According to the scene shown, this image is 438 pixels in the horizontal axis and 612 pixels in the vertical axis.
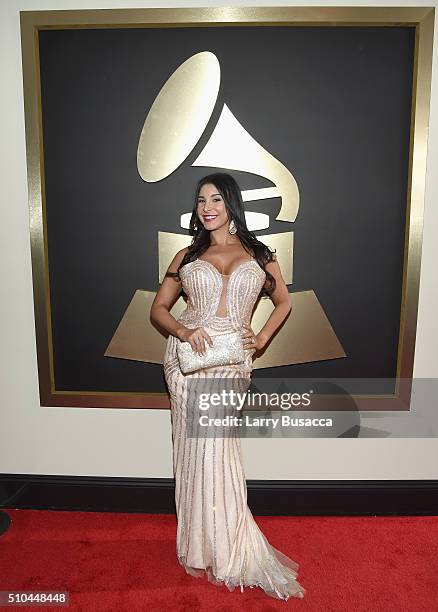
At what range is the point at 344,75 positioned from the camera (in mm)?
2510

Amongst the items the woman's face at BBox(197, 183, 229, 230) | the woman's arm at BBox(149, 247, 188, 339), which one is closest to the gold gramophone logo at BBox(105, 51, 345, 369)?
the woman's arm at BBox(149, 247, 188, 339)

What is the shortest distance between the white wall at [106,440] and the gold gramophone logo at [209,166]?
1.57 feet

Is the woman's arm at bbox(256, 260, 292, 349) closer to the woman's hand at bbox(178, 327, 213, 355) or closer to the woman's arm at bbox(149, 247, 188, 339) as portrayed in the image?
the woman's hand at bbox(178, 327, 213, 355)

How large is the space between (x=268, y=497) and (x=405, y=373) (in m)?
1.11

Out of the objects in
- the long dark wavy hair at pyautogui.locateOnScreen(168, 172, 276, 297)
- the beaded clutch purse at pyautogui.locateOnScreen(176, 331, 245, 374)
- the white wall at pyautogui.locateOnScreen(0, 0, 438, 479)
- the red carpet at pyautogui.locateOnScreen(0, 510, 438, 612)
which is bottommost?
the red carpet at pyautogui.locateOnScreen(0, 510, 438, 612)

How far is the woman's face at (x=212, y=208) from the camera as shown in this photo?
84.8 inches

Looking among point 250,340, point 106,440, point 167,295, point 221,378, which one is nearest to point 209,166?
point 167,295

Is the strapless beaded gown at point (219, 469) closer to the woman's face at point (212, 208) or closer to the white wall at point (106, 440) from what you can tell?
the woman's face at point (212, 208)

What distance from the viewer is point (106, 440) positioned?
2.87 metres

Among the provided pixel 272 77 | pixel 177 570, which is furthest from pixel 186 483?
pixel 272 77

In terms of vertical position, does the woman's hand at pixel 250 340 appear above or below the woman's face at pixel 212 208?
below

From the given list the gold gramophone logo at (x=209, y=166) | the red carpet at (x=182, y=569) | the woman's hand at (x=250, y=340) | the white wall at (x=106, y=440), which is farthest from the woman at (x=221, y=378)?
the white wall at (x=106, y=440)

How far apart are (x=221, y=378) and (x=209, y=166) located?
1.18 metres

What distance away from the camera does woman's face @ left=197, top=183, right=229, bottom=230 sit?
2154 mm
